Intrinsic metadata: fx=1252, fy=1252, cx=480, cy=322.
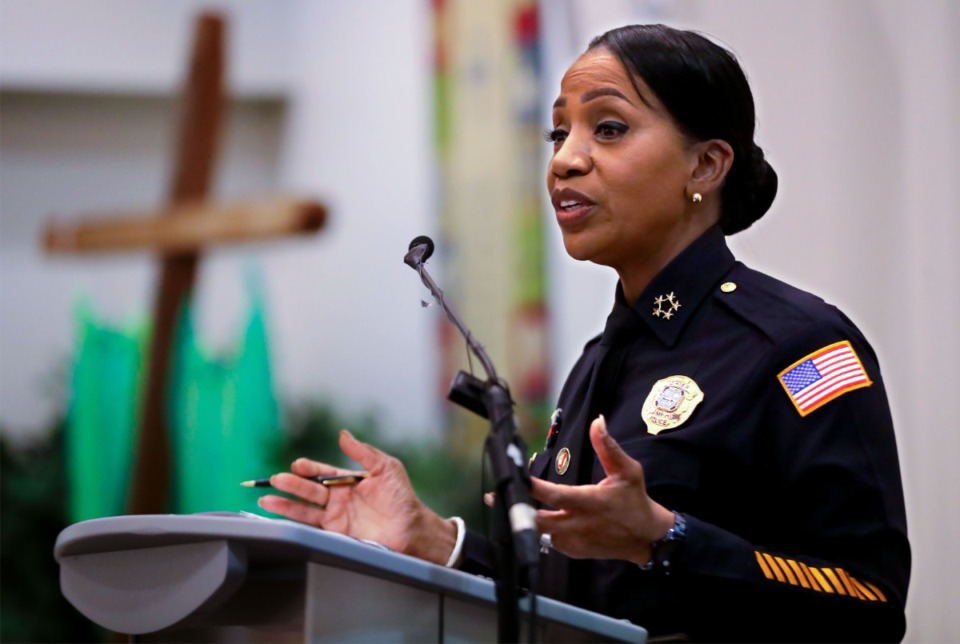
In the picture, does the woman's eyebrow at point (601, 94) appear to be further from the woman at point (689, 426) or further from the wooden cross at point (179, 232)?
the wooden cross at point (179, 232)

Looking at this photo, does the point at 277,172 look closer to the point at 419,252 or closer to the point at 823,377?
the point at 419,252

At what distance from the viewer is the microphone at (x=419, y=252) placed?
58.5 inches

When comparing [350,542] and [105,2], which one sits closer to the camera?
[350,542]

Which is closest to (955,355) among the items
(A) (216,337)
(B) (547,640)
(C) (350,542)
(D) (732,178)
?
(D) (732,178)

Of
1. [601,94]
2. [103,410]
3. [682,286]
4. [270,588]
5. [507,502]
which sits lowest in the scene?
[103,410]

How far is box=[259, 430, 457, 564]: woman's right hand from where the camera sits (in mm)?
1549

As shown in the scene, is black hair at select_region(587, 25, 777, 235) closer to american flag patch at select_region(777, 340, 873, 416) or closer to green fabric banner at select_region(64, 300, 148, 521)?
american flag patch at select_region(777, 340, 873, 416)

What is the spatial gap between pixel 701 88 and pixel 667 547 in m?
0.65

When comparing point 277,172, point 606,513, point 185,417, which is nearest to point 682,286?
point 606,513

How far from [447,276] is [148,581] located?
16.0 ft

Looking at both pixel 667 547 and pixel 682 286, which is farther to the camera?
pixel 682 286

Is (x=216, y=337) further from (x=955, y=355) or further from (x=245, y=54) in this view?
(x=955, y=355)

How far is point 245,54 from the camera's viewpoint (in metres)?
7.82

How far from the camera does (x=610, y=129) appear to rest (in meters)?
1.69
